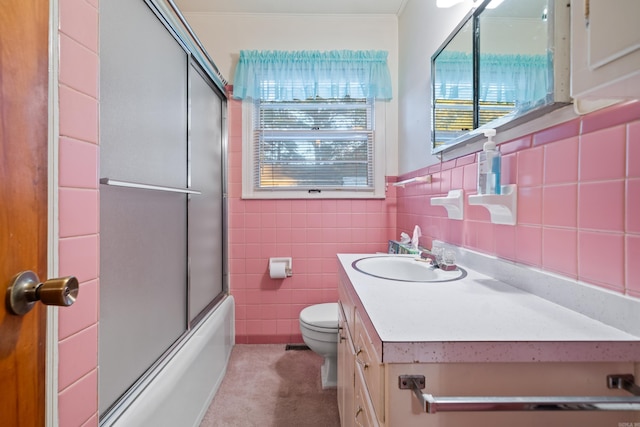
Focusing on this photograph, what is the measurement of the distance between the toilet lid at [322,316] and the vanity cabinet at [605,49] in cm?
145

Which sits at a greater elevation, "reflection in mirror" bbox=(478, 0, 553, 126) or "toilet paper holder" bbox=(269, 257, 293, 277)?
"reflection in mirror" bbox=(478, 0, 553, 126)

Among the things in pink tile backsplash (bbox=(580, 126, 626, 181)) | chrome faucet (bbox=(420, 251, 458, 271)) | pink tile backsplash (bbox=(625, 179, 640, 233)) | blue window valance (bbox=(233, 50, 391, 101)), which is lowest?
chrome faucet (bbox=(420, 251, 458, 271))

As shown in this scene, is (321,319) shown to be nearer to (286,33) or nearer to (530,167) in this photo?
(530,167)

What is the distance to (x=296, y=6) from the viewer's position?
6.63 feet

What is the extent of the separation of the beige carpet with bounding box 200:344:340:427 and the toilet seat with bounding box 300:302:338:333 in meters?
0.39

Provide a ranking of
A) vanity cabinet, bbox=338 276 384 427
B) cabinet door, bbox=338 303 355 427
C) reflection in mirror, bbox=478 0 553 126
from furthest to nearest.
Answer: cabinet door, bbox=338 303 355 427 → reflection in mirror, bbox=478 0 553 126 → vanity cabinet, bbox=338 276 384 427

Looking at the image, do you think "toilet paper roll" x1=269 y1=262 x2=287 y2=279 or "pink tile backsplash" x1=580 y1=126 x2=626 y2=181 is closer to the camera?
"pink tile backsplash" x1=580 y1=126 x2=626 y2=181

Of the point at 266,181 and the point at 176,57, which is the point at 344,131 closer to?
the point at 266,181

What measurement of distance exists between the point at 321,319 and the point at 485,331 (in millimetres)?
1205

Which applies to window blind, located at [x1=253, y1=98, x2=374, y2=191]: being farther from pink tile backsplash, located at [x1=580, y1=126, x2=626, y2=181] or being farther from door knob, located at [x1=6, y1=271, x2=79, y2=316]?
door knob, located at [x1=6, y1=271, x2=79, y2=316]

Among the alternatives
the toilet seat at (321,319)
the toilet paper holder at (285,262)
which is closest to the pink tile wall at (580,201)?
the toilet seat at (321,319)

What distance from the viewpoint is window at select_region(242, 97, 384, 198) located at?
213cm

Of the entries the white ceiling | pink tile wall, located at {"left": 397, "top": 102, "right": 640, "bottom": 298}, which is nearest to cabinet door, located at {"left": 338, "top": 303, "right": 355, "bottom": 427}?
pink tile wall, located at {"left": 397, "top": 102, "right": 640, "bottom": 298}

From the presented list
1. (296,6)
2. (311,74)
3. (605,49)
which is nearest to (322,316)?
(605,49)
